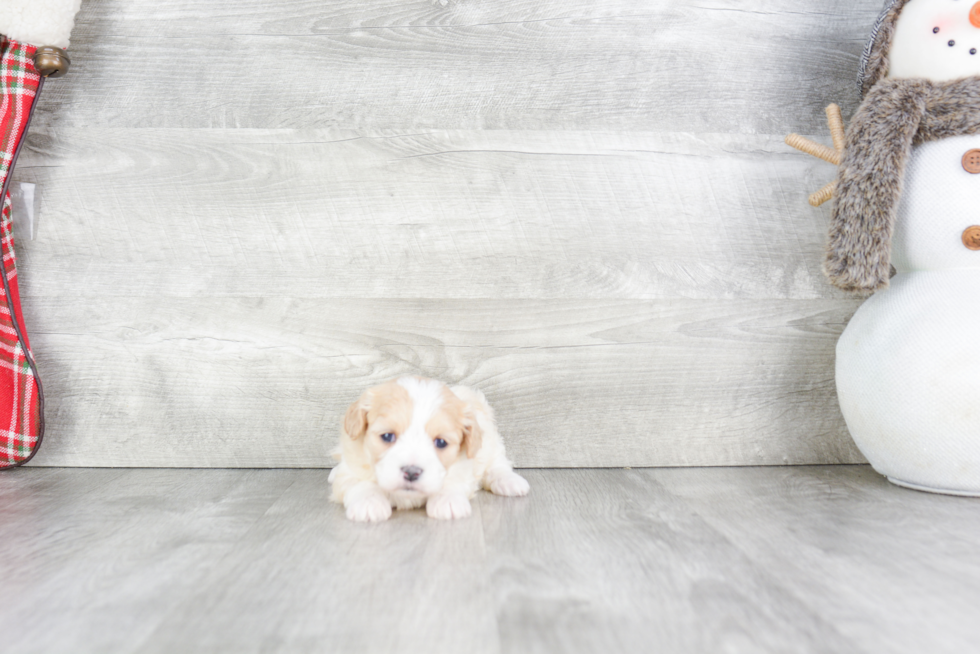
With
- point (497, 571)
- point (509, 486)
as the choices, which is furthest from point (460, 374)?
point (497, 571)

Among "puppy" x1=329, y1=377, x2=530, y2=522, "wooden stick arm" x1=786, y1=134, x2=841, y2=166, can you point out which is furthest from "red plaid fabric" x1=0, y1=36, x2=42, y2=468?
"wooden stick arm" x1=786, y1=134, x2=841, y2=166

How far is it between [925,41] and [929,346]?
0.48 metres

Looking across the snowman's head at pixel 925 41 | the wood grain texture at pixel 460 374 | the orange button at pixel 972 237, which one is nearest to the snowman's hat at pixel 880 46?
the snowman's head at pixel 925 41

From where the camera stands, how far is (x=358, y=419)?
3.28ft

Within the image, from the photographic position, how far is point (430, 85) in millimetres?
1261

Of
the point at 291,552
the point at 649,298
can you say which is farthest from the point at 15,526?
the point at 649,298

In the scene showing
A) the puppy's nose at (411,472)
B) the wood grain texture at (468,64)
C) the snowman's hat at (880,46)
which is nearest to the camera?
the puppy's nose at (411,472)

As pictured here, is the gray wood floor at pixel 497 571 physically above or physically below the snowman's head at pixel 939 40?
below

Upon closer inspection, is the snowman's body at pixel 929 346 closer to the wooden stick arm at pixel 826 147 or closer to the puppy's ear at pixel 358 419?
the wooden stick arm at pixel 826 147

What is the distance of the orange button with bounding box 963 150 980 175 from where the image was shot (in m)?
1.01

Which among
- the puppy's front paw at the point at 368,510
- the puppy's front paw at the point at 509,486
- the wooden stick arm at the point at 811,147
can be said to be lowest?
the puppy's front paw at the point at 509,486

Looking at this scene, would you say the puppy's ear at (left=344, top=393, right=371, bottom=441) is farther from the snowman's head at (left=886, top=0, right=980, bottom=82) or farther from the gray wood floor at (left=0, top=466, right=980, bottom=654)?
the snowman's head at (left=886, top=0, right=980, bottom=82)

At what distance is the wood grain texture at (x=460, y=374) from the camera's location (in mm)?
1249

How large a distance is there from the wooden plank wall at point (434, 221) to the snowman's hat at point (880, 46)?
18 centimetres
